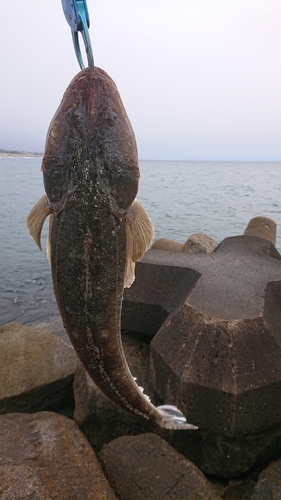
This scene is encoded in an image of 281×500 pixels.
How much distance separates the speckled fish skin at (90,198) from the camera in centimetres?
243

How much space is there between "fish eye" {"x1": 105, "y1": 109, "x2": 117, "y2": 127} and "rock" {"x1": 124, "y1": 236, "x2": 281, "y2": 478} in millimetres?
2365

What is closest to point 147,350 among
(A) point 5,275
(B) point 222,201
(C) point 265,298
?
(C) point 265,298

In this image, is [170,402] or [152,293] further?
[152,293]

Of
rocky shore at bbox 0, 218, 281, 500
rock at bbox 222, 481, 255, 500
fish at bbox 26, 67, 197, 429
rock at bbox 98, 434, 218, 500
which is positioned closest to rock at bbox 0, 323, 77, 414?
rocky shore at bbox 0, 218, 281, 500

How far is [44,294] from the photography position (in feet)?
37.8

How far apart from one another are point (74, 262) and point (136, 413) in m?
1.47

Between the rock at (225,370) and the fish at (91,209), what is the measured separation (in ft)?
4.63

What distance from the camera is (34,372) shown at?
15.9ft

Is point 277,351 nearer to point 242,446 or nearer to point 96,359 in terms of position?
point 242,446

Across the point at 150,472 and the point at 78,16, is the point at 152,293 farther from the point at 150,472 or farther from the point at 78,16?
the point at 78,16

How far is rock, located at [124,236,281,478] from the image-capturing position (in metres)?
3.56

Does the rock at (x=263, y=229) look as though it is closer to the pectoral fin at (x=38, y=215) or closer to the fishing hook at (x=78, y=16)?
the pectoral fin at (x=38, y=215)

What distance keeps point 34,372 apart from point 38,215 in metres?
2.95

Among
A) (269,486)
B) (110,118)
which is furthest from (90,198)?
(269,486)
